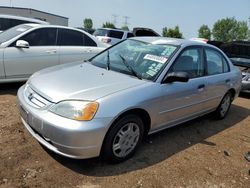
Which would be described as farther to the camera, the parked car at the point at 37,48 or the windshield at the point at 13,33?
the windshield at the point at 13,33

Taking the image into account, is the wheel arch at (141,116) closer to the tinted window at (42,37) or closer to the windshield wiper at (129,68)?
the windshield wiper at (129,68)

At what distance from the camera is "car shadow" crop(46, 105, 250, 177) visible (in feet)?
11.2

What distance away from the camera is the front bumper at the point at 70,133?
301 centimetres

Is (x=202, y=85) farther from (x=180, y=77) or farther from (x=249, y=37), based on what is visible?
(x=249, y=37)

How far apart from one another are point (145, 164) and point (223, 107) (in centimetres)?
282

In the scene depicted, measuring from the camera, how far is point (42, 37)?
21.0 ft

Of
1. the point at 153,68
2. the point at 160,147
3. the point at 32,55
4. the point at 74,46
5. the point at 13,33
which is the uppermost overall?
the point at 153,68

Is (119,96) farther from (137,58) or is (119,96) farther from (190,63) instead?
(190,63)

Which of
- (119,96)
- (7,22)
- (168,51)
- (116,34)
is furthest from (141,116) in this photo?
(116,34)

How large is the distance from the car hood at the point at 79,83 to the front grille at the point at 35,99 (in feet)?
0.14

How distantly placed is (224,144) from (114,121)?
2.31 m

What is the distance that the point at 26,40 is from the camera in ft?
20.1

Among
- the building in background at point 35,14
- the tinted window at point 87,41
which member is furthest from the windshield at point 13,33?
the building in background at point 35,14

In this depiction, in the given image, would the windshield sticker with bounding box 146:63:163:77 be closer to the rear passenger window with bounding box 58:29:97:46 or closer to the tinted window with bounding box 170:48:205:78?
the tinted window with bounding box 170:48:205:78
